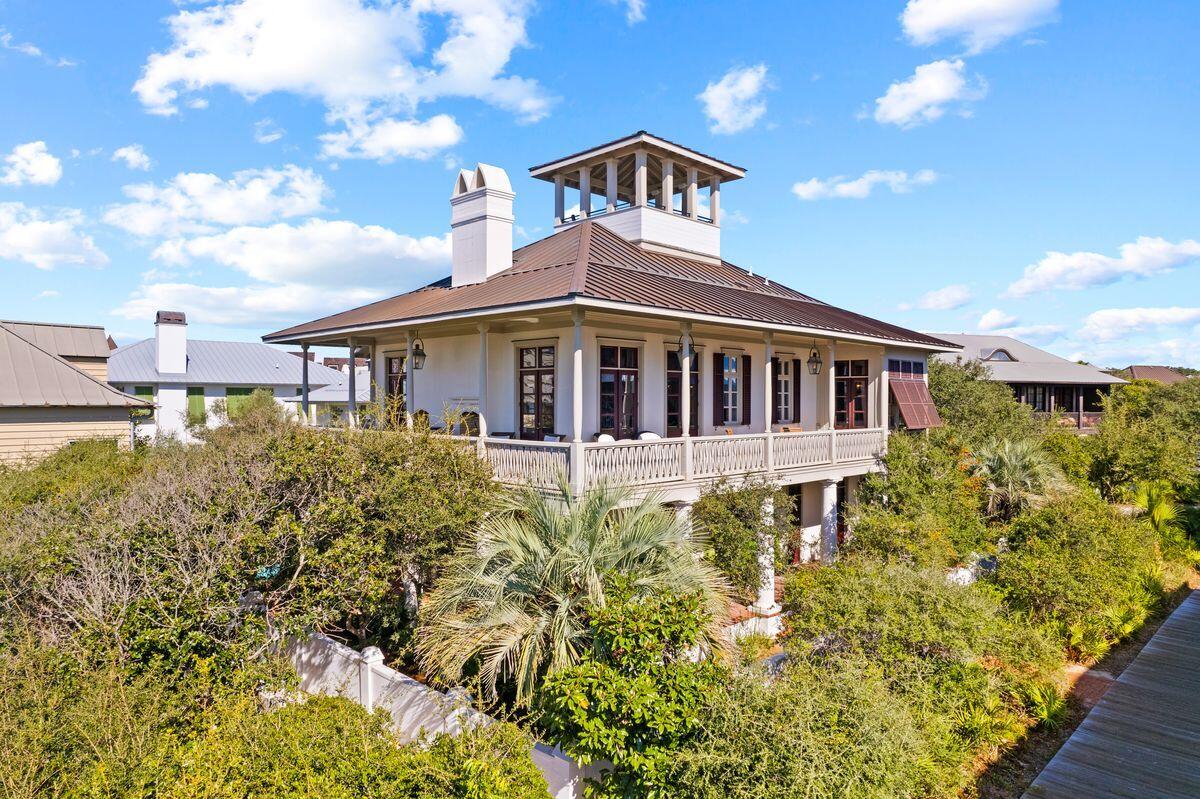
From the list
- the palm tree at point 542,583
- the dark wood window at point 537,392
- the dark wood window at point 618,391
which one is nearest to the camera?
the palm tree at point 542,583

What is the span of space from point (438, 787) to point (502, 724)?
2.42 ft

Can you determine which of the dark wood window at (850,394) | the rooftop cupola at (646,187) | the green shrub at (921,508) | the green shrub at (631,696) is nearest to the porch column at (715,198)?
the rooftop cupola at (646,187)

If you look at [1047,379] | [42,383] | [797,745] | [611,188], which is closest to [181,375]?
[42,383]

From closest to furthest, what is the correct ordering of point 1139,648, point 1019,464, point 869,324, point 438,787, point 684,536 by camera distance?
point 438,787, point 684,536, point 1139,648, point 1019,464, point 869,324

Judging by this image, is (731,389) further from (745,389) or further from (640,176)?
(640,176)

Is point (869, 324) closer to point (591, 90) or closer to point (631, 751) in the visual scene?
point (591, 90)

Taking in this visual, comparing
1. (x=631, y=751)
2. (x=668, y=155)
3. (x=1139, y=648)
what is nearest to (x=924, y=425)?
(x=1139, y=648)

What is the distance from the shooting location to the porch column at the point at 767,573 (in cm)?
1173

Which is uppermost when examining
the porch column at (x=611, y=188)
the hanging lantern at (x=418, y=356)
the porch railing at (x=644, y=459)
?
the porch column at (x=611, y=188)

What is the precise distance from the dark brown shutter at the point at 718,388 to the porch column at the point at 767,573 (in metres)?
4.69

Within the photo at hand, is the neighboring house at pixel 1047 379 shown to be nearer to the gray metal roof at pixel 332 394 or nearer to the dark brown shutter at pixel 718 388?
the dark brown shutter at pixel 718 388

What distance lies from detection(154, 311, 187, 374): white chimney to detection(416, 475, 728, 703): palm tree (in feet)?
122

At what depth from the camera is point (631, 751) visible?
5926mm

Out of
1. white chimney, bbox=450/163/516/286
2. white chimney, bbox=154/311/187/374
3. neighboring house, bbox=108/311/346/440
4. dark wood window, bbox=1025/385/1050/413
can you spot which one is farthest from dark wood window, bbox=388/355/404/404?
dark wood window, bbox=1025/385/1050/413
